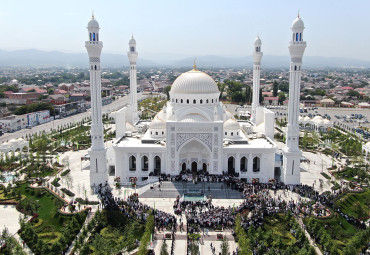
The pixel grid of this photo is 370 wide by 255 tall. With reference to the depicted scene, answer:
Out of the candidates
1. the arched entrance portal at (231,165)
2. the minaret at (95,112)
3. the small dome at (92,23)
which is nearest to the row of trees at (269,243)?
the arched entrance portal at (231,165)

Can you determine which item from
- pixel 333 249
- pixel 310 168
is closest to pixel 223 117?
pixel 310 168

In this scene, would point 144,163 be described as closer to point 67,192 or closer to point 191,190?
point 191,190

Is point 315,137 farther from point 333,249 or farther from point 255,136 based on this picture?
point 333,249

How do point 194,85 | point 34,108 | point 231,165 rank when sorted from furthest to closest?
1. point 34,108
2. point 194,85
3. point 231,165

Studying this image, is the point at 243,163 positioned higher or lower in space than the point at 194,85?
lower

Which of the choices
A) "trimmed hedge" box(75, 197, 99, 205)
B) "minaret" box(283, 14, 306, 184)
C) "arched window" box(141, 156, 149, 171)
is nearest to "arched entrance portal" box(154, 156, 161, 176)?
"arched window" box(141, 156, 149, 171)

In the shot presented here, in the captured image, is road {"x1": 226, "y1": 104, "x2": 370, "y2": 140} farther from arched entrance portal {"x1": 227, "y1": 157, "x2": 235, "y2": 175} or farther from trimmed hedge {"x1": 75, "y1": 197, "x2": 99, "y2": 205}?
trimmed hedge {"x1": 75, "y1": 197, "x2": 99, "y2": 205}

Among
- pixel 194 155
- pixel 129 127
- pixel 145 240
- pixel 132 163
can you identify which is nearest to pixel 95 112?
pixel 132 163
